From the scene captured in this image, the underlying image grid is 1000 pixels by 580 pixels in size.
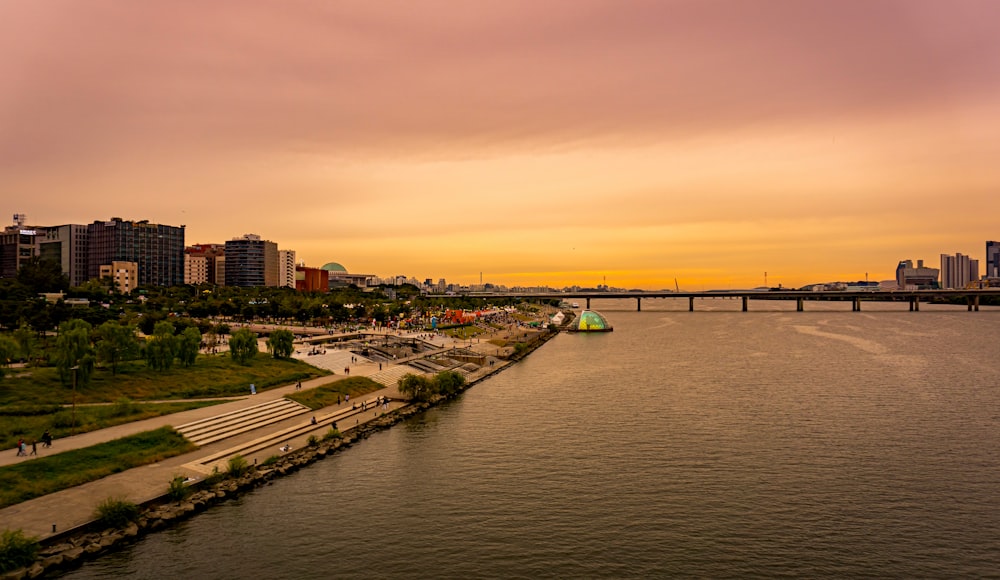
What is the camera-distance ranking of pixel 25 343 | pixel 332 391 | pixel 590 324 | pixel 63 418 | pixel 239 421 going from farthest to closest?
1. pixel 590 324
2. pixel 332 391
3. pixel 25 343
4. pixel 239 421
5. pixel 63 418

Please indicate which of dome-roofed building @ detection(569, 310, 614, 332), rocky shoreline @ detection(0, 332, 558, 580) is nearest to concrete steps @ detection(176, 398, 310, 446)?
rocky shoreline @ detection(0, 332, 558, 580)

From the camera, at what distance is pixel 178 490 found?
3428 centimetres

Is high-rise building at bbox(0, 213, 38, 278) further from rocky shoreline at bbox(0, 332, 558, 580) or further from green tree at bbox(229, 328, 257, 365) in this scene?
rocky shoreline at bbox(0, 332, 558, 580)

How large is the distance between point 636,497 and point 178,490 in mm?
26591

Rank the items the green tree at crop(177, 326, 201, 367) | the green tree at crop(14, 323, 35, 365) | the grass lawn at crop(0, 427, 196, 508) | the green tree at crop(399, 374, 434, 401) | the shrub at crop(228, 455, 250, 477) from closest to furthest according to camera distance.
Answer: the grass lawn at crop(0, 427, 196, 508)
the shrub at crop(228, 455, 250, 477)
the green tree at crop(14, 323, 35, 365)
the green tree at crop(177, 326, 201, 367)
the green tree at crop(399, 374, 434, 401)

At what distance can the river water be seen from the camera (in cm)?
2908

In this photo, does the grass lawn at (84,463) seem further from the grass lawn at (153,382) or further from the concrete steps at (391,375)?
the concrete steps at (391,375)

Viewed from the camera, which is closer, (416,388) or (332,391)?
(332,391)

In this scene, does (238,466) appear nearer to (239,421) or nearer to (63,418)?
(239,421)

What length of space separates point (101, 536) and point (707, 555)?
29.6 meters

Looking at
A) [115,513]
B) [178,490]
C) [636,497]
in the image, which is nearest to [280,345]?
[178,490]

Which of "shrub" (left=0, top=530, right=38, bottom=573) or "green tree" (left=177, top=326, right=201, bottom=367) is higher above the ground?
"green tree" (left=177, top=326, right=201, bottom=367)

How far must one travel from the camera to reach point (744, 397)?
223 feet

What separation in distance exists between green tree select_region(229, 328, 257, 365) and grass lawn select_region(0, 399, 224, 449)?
63.7ft
